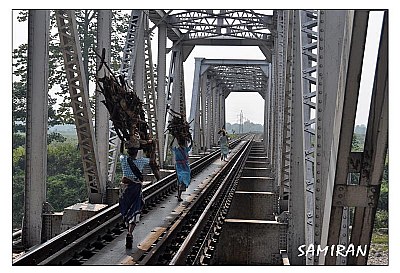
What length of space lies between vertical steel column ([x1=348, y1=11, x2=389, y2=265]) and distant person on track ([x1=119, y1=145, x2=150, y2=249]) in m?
2.50

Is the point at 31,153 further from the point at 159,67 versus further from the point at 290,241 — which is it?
the point at 159,67

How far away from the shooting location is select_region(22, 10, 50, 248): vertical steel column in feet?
24.4

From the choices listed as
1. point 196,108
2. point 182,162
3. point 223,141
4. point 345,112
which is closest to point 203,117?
point 196,108

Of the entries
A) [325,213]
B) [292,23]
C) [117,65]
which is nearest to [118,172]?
[117,65]

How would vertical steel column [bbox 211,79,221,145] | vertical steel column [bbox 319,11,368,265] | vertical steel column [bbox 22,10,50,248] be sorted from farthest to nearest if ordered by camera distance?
vertical steel column [bbox 211,79,221,145], vertical steel column [bbox 22,10,50,248], vertical steel column [bbox 319,11,368,265]

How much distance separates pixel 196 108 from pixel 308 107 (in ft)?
80.7

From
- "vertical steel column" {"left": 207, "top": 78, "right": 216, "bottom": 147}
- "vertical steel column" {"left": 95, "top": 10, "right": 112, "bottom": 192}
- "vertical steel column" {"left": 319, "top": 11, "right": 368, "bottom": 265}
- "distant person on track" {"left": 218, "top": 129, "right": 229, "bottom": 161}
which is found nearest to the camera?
"vertical steel column" {"left": 319, "top": 11, "right": 368, "bottom": 265}

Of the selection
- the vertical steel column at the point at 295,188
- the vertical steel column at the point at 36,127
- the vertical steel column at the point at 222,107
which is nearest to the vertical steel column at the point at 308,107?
the vertical steel column at the point at 295,188

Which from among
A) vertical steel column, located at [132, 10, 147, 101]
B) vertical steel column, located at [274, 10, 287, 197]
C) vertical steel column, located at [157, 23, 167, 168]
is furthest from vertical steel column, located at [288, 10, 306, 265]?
vertical steel column, located at [157, 23, 167, 168]

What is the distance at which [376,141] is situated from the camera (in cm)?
451

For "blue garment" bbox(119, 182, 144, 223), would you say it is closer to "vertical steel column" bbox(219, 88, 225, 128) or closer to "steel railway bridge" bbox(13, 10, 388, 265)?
"steel railway bridge" bbox(13, 10, 388, 265)

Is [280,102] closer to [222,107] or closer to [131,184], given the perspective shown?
[131,184]

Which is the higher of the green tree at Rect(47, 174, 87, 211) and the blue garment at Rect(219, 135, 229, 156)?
the blue garment at Rect(219, 135, 229, 156)

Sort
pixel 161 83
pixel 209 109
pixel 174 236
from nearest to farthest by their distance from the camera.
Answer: pixel 174 236
pixel 161 83
pixel 209 109
